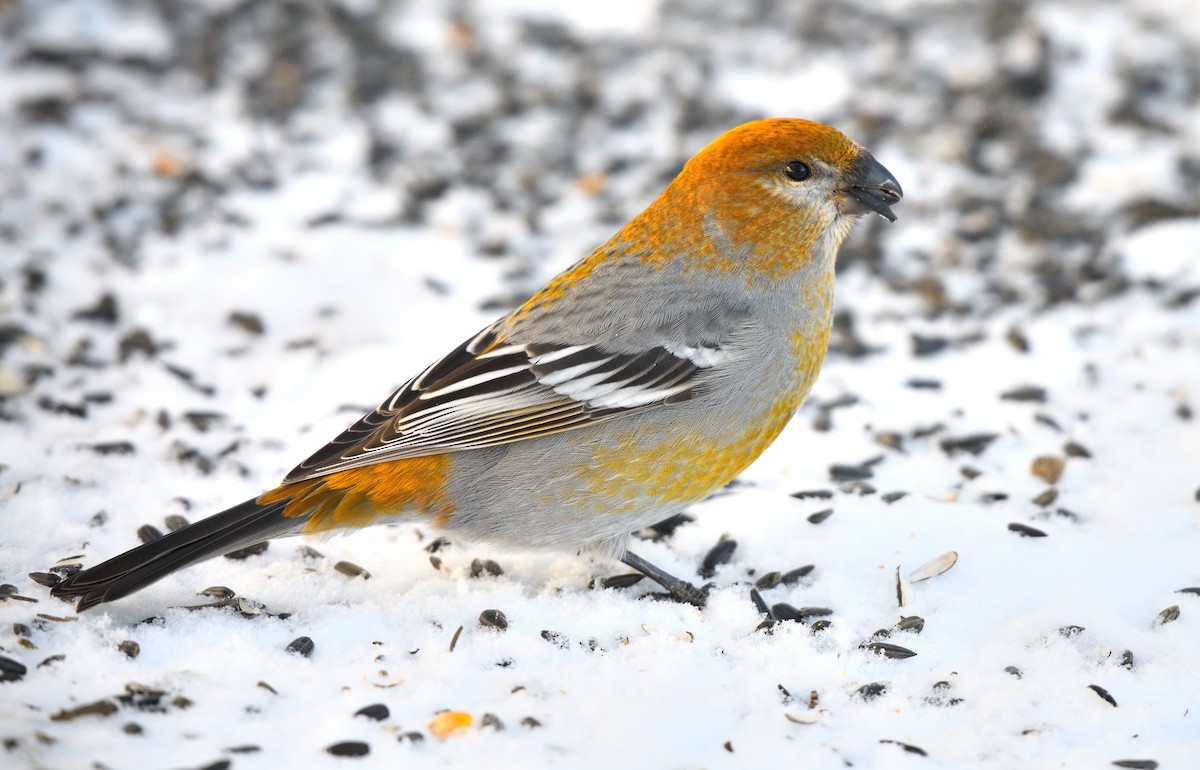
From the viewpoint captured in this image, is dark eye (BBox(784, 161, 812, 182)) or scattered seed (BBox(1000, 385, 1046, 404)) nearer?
dark eye (BBox(784, 161, 812, 182))

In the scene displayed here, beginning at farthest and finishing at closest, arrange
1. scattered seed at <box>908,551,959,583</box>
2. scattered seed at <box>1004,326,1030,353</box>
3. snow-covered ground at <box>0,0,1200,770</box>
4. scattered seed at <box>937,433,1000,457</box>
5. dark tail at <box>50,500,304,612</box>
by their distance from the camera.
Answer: scattered seed at <box>1004,326,1030,353</box> < scattered seed at <box>937,433,1000,457</box> < scattered seed at <box>908,551,959,583</box> < dark tail at <box>50,500,304,612</box> < snow-covered ground at <box>0,0,1200,770</box>

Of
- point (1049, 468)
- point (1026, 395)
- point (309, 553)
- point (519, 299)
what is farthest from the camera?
point (519, 299)

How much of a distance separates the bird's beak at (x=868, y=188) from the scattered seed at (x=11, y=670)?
279 cm

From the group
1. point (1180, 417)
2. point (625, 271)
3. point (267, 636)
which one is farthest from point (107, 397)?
point (1180, 417)

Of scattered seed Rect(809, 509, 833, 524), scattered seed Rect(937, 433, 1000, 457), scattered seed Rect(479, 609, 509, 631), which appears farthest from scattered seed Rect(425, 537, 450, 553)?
scattered seed Rect(937, 433, 1000, 457)

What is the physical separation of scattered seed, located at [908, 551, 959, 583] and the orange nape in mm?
1479

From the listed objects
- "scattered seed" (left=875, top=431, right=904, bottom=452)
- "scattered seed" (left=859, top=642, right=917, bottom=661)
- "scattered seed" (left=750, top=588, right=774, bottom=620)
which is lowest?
"scattered seed" (left=859, top=642, right=917, bottom=661)

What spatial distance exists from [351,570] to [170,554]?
64 centimetres

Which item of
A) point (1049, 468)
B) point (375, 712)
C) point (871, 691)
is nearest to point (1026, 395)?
point (1049, 468)

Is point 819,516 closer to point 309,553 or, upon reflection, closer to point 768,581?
point 768,581

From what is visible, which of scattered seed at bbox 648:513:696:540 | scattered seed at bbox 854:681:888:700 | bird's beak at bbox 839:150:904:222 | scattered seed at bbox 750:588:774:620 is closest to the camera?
scattered seed at bbox 854:681:888:700

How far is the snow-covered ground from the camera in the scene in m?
3.13

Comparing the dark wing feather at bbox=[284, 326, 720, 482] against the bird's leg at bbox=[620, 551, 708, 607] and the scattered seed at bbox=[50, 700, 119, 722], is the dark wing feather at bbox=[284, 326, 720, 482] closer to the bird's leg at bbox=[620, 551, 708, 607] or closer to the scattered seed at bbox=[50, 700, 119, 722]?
the bird's leg at bbox=[620, 551, 708, 607]

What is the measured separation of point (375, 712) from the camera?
3.04 meters
